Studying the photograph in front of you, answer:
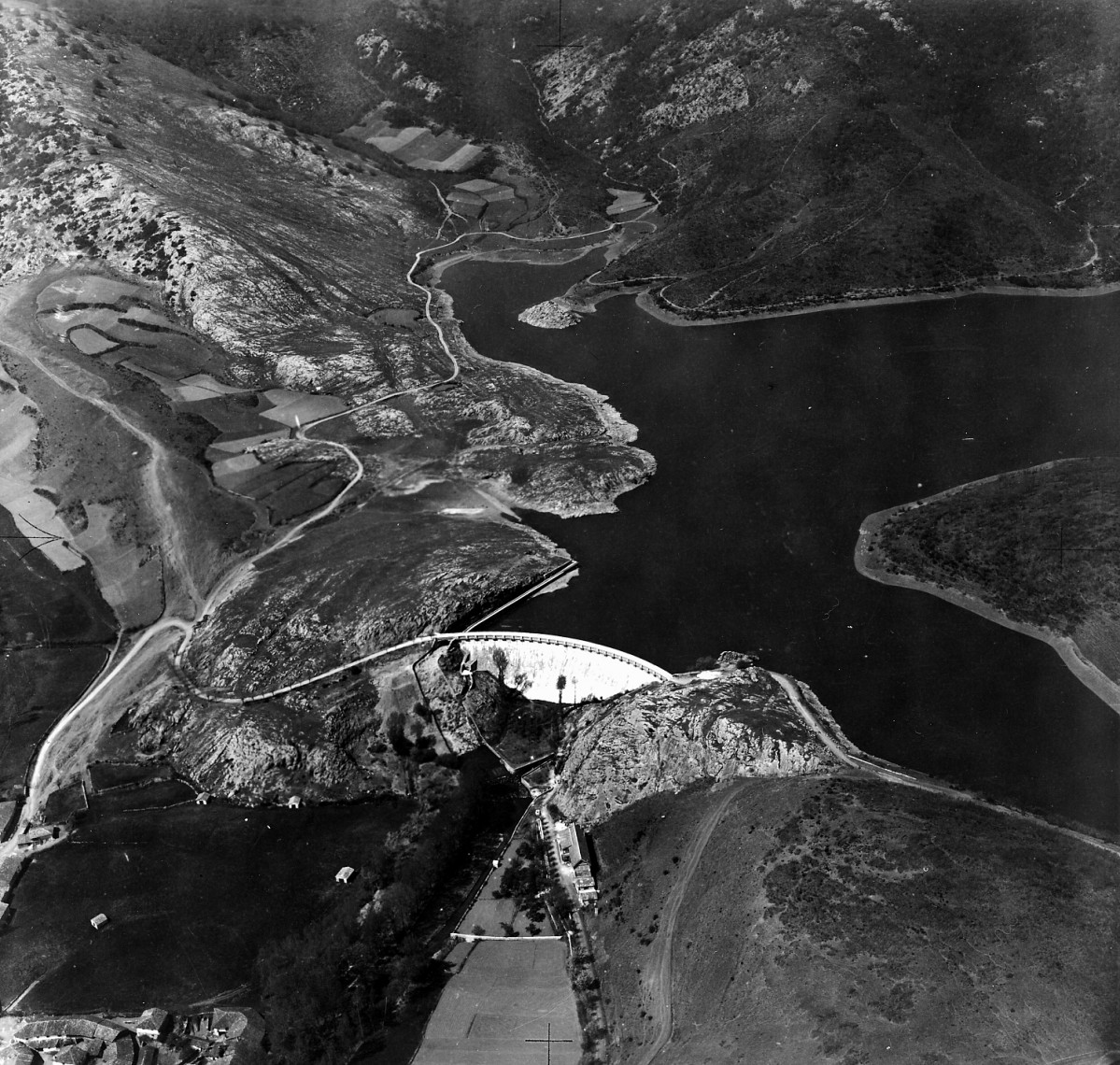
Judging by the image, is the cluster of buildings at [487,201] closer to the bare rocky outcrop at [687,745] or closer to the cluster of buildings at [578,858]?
the bare rocky outcrop at [687,745]

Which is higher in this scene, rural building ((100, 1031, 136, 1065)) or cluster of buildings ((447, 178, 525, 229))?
cluster of buildings ((447, 178, 525, 229))

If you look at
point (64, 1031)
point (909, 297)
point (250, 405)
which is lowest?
point (64, 1031)

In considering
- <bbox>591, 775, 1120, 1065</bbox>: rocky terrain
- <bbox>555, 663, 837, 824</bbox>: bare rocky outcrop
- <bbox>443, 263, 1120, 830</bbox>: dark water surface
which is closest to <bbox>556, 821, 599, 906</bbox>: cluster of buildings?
<bbox>591, 775, 1120, 1065</bbox>: rocky terrain

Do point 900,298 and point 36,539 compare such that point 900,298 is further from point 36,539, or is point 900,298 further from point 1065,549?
point 36,539

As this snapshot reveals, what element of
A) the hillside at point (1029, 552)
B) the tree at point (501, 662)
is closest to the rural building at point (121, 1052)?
the tree at point (501, 662)

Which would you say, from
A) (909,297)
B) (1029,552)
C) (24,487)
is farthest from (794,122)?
(24,487)

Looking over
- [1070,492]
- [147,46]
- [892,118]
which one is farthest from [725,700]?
[147,46]

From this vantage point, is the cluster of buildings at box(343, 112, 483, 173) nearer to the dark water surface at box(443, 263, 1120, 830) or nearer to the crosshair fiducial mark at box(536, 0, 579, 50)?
the crosshair fiducial mark at box(536, 0, 579, 50)
